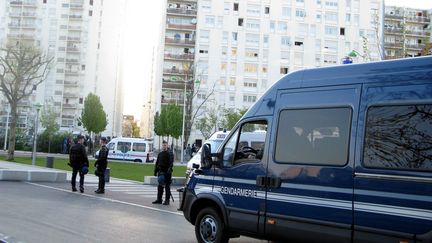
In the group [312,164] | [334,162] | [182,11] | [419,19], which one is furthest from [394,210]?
[419,19]

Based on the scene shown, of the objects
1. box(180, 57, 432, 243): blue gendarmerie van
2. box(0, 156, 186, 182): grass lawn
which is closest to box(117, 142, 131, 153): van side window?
box(0, 156, 186, 182): grass lawn

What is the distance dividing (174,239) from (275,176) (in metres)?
2.92

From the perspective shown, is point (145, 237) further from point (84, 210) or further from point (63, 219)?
point (84, 210)

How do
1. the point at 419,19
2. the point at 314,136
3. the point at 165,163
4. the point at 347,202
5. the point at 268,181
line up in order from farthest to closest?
the point at 419,19 < the point at 165,163 < the point at 268,181 < the point at 314,136 < the point at 347,202

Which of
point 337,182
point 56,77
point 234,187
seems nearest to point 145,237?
point 234,187

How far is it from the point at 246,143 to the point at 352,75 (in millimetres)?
2148

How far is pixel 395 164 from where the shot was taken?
18.7ft

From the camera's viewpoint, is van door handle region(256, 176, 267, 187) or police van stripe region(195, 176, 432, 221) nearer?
police van stripe region(195, 176, 432, 221)

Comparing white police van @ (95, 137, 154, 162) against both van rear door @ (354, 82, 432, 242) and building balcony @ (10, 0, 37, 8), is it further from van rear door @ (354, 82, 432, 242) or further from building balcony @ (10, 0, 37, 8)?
building balcony @ (10, 0, 37, 8)

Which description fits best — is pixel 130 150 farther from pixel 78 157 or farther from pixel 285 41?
pixel 285 41

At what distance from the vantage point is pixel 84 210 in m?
12.4

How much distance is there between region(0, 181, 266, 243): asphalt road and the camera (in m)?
8.89

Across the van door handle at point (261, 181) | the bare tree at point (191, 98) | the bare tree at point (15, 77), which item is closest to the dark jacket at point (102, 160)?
the van door handle at point (261, 181)

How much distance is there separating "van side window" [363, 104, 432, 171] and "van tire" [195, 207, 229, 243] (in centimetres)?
279
